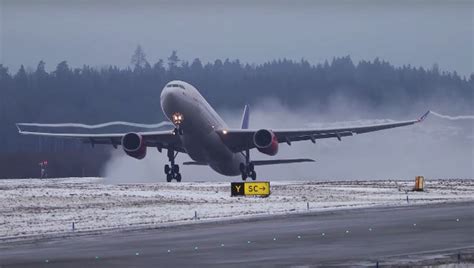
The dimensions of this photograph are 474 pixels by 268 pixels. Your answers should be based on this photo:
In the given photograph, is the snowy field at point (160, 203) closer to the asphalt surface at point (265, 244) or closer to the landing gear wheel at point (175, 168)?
the asphalt surface at point (265, 244)

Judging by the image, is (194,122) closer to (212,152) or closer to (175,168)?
(212,152)

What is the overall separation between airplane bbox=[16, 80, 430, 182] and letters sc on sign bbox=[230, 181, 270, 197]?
40.5 feet

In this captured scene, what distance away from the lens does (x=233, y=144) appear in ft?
238

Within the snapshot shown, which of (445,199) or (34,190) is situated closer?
(445,199)

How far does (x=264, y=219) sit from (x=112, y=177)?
43664 mm

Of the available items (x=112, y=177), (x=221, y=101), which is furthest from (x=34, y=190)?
(x=221, y=101)

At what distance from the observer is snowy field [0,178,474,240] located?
38625mm

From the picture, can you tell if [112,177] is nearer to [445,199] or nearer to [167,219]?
[445,199]

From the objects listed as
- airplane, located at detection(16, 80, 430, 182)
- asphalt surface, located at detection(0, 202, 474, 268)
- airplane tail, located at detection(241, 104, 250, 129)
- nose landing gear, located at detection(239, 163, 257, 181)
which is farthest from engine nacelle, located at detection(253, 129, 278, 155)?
asphalt surface, located at detection(0, 202, 474, 268)

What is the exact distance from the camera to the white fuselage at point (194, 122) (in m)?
67.1

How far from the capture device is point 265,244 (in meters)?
29.7

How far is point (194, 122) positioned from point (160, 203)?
18448mm

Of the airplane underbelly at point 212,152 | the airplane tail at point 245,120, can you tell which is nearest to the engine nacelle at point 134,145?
the airplane underbelly at point 212,152

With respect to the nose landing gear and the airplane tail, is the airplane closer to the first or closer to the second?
the nose landing gear
